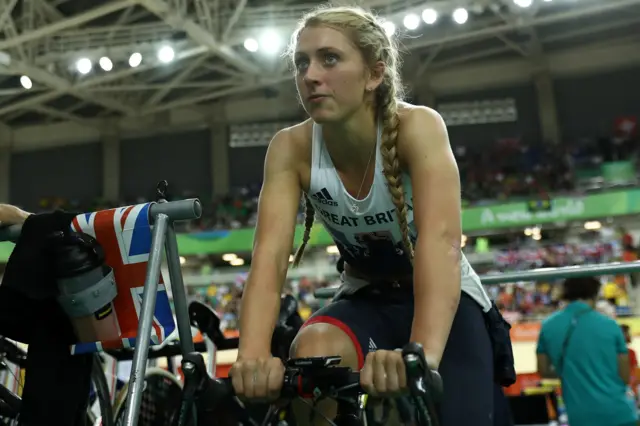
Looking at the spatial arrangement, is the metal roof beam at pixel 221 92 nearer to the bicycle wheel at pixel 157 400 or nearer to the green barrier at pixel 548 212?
the green barrier at pixel 548 212

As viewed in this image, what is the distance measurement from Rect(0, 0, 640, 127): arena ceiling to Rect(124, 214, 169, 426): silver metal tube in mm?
10546

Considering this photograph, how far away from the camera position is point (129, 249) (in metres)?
1.71

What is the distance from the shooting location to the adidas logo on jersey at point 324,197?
5.24ft

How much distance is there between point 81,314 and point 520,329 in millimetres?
7331

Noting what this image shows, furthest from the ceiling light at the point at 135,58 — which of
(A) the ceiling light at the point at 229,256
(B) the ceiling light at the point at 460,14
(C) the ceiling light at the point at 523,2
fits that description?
(C) the ceiling light at the point at 523,2

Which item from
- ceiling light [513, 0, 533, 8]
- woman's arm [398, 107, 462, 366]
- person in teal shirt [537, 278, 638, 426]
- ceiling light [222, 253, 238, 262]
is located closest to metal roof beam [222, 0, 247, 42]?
ceiling light [222, 253, 238, 262]

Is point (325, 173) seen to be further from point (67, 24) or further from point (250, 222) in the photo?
point (250, 222)

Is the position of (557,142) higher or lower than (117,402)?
higher

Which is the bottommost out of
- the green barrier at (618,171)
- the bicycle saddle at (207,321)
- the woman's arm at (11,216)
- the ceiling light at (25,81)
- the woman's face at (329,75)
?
the bicycle saddle at (207,321)

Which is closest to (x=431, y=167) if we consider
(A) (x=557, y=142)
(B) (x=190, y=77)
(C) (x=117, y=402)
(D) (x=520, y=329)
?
(C) (x=117, y=402)

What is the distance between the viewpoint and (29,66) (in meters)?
14.2

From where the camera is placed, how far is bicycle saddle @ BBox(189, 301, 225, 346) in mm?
3014

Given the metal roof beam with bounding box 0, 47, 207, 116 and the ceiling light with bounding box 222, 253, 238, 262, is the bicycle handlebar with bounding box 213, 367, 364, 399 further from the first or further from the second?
the ceiling light with bounding box 222, 253, 238, 262

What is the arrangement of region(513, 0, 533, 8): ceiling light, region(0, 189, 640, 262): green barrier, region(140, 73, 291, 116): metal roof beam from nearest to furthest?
1. region(0, 189, 640, 262): green barrier
2. region(513, 0, 533, 8): ceiling light
3. region(140, 73, 291, 116): metal roof beam
